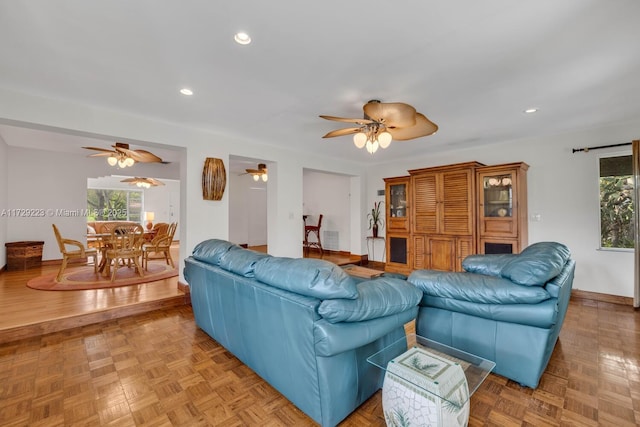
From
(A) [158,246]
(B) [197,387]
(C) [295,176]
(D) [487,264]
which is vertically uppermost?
(C) [295,176]

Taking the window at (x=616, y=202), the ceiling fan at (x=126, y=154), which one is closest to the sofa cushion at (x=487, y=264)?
the window at (x=616, y=202)

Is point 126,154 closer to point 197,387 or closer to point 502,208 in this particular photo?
point 197,387

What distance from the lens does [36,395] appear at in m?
1.83

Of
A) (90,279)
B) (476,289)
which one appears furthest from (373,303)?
(90,279)

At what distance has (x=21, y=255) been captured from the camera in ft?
17.4

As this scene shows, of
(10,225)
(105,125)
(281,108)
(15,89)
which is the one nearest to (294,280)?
(281,108)

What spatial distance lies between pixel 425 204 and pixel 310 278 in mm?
4046

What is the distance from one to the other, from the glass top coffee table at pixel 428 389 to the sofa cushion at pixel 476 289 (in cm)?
48

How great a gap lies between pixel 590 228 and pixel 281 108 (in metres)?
4.46

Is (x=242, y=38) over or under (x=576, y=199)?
over

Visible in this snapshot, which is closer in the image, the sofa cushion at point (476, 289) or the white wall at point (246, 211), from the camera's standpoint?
the sofa cushion at point (476, 289)

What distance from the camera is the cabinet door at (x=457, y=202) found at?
4.52 metres

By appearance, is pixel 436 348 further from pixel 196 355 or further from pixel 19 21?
pixel 19 21

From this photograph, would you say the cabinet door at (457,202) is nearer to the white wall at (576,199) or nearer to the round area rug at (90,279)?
the white wall at (576,199)
